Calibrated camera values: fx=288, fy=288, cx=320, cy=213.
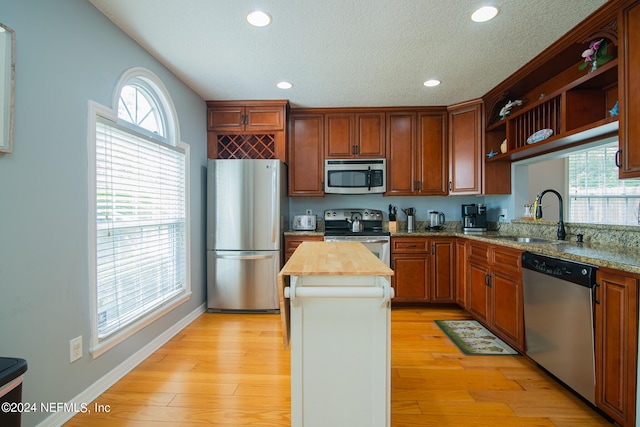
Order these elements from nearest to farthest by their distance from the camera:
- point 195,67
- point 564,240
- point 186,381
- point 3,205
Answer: point 3,205
point 186,381
point 564,240
point 195,67

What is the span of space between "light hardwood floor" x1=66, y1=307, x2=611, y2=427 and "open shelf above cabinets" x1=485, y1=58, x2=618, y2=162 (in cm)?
176

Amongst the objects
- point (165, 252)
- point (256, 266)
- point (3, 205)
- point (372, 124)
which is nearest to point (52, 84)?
point (3, 205)

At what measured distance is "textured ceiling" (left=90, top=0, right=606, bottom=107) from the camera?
5.97 feet

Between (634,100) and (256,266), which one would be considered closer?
(634,100)

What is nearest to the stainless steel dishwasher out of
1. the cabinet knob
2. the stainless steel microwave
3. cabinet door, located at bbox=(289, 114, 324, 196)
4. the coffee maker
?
the cabinet knob

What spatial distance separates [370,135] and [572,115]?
6.47 feet

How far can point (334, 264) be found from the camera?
141 cm

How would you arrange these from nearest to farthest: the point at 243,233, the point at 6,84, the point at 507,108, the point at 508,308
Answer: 1. the point at 6,84
2. the point at 508,308
3. the point at 507,108
4. the point at 243,233

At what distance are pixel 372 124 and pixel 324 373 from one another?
3045 millimetres

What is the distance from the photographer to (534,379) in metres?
1.99

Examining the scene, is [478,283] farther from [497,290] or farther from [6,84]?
[6,84]

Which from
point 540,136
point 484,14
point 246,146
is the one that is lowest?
point 540,136

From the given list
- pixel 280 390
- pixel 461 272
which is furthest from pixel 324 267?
pixel 461 272

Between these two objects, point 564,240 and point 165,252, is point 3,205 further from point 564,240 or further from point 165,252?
point 564,240
